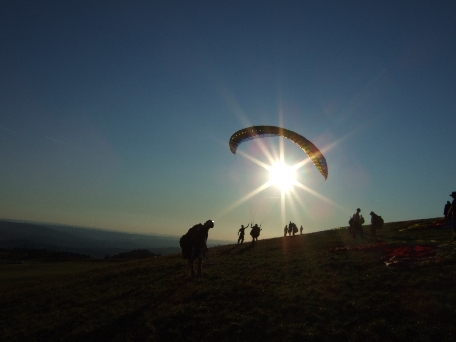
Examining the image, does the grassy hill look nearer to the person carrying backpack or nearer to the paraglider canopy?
the person carrying backpack

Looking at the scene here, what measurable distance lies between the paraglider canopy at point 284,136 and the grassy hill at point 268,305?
25.5ft

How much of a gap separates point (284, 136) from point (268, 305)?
54.8 ft

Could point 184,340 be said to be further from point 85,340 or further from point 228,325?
point 85,340

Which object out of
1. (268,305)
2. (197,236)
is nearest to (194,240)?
(197,236)

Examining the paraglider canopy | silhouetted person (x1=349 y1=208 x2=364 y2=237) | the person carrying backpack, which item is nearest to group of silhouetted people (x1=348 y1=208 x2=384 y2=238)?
silhouetted person (x1=349 y1=208 x2=364 y2=237)

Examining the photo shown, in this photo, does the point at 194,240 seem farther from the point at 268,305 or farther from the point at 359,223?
the point at 359,223

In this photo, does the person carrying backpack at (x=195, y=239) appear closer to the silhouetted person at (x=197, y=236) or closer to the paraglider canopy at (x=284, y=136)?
the silhouetted person at (x=197, y=236)

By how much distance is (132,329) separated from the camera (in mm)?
11164

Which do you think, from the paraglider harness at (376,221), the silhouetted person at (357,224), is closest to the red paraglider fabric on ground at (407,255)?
the silhouetted person at (357,224)

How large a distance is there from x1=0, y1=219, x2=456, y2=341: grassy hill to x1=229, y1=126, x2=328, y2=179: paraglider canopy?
7764 millimetres

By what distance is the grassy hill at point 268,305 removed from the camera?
9469 mm

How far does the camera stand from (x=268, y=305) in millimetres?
11742

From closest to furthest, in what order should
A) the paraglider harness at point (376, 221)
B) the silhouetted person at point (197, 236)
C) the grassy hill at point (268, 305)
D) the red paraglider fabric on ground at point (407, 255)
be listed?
1. the grassy hill at point (268, 305)
2. the red paraglider fabric on ground at point (407, 255)
3. the silhouetted person at point (197, 236)
4. the paraglider harness at point (376, 221)

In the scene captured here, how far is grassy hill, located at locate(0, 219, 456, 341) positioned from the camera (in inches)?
373
